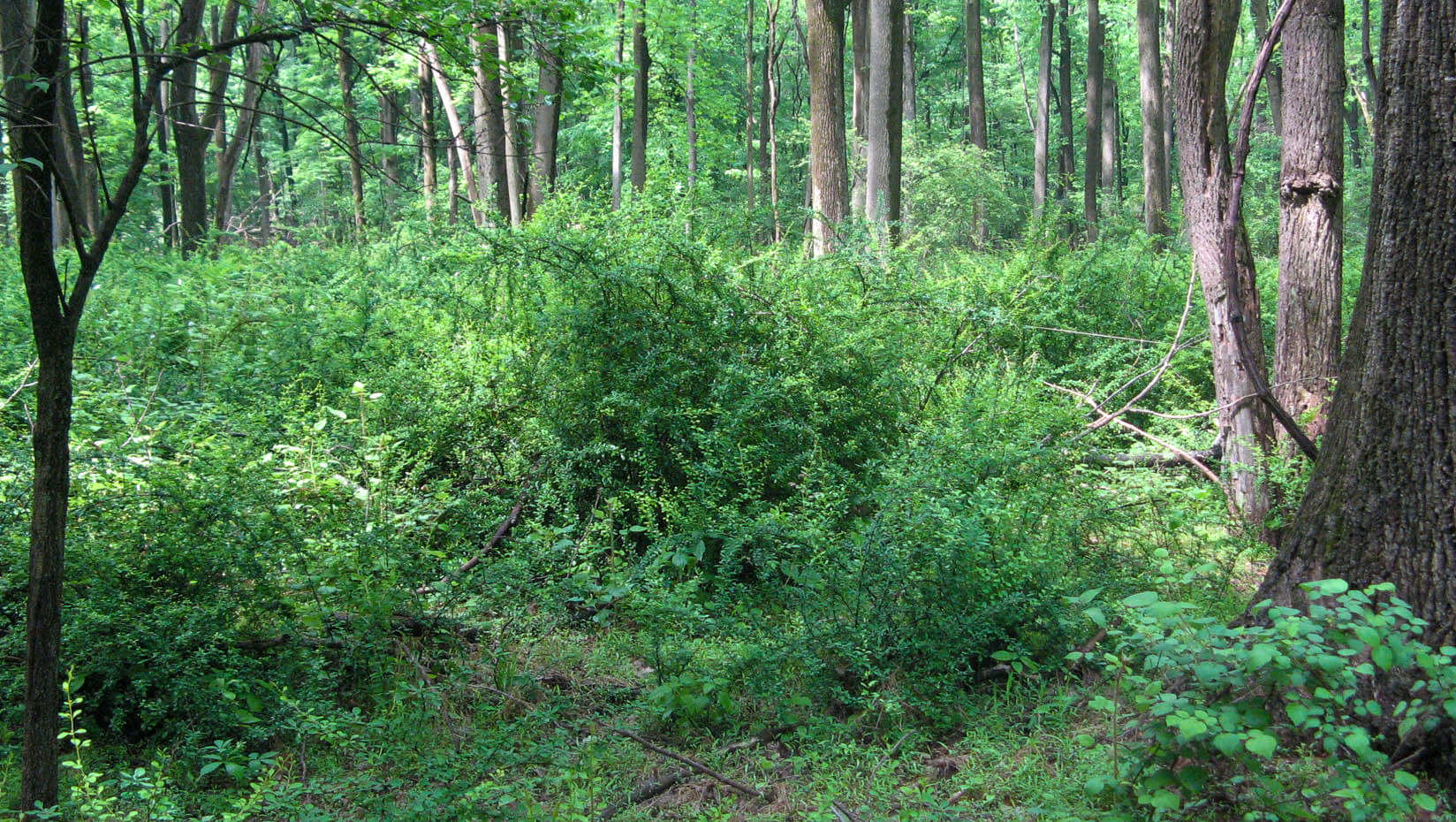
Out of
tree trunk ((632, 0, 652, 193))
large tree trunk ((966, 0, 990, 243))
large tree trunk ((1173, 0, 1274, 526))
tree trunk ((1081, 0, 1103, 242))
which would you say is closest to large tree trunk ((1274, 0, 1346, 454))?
large tree trunk ((1173, 0, 1274, 526))

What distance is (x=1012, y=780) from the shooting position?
3543 mm

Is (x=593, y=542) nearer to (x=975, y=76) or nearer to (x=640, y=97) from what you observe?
(x=640, y=97)

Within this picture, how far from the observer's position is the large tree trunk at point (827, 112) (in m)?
12.0

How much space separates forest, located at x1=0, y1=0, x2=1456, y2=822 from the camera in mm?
3117

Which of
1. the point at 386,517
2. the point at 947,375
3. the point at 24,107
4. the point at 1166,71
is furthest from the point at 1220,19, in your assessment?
the point at 1166,71

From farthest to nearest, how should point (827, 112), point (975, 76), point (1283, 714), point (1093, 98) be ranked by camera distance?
point (1093, 98), point (975, 76), point (827, 112), point (1283, 714)

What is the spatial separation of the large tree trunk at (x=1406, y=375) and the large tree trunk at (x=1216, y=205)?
2610mm

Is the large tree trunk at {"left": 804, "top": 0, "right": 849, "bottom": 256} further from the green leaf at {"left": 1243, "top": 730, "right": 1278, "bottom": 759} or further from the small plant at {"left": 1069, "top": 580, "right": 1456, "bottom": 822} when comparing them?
the green leaf at {"left": 1243, "top": 730, "right": 1278, "bottom": 759}

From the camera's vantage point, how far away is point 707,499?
563cm

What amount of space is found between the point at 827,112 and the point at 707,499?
25.7 ft

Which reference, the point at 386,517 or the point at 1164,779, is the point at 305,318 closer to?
the point at 386,517

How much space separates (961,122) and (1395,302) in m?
50.2

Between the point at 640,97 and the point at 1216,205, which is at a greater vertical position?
the point at 640,97

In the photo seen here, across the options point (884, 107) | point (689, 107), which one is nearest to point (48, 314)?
point (884, 107)
